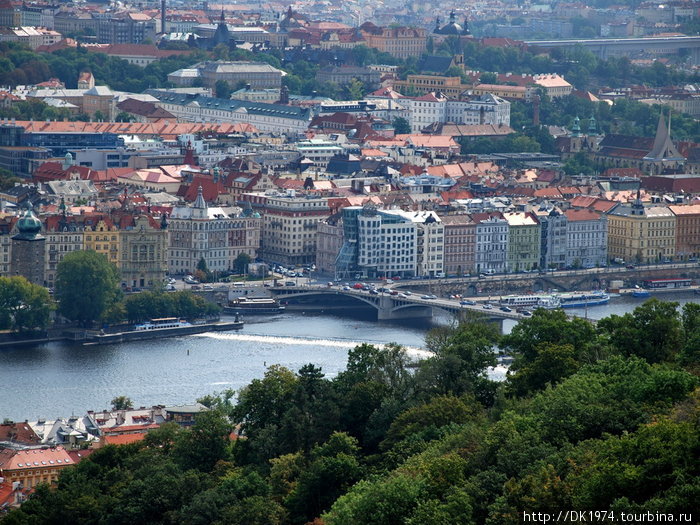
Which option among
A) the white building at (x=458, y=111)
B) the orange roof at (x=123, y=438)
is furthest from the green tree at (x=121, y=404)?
the white building at (x=458, y=111)

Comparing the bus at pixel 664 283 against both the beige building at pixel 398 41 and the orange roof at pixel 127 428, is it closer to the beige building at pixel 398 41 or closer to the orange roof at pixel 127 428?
the orange roof at pixel 127 428

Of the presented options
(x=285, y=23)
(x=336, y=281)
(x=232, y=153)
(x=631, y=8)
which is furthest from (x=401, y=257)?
(x=631, y=8)

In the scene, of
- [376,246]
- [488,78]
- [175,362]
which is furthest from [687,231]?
[488,78]

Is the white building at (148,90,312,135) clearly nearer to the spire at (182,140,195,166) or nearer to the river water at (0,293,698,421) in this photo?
the spire at (182,140,195,166)

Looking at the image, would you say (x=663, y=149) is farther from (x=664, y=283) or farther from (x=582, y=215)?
(x=664, y=283)

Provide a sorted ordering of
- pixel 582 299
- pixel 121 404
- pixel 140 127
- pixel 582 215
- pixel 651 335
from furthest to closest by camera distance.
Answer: pixel 140 127 < pixel 582 215 < pixel 582 299 < pixel 121 404 < pixel 651 335
